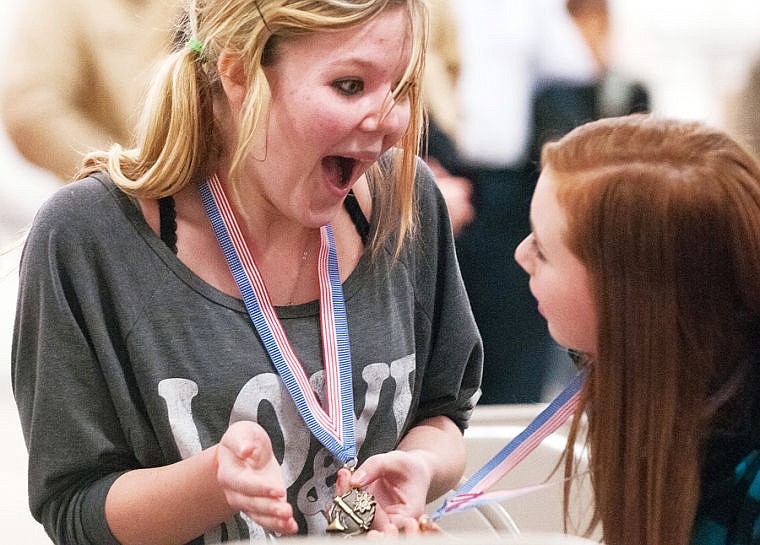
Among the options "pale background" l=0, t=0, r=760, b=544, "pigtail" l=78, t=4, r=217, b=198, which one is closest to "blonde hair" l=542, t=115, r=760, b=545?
"pigtail" l=78, t=4, r=217, b=198

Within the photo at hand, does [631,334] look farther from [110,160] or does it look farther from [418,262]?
[110,160]

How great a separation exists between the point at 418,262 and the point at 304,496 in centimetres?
38

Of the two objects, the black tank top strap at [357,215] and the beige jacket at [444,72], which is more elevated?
the beige jacket at [444,72]

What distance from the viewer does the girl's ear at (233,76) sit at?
1366 millimetres

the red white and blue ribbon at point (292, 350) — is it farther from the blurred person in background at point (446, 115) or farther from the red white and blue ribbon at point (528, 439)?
the blurred person in background at point (446, 115)

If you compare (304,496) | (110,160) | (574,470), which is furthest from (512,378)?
(110,160)

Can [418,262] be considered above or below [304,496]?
above

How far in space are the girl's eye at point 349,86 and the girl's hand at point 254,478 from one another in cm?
42

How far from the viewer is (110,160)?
1.45 meters

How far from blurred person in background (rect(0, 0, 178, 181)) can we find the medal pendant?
47.7 inches

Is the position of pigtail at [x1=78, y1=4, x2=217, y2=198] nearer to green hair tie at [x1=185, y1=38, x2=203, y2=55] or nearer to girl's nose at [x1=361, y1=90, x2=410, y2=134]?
green hair tie at [x1=185, y1=38, x2=203, y2=55]

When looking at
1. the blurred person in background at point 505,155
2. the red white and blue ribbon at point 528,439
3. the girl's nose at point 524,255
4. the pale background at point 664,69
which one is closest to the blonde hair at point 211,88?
the girl's nose at point 524,255

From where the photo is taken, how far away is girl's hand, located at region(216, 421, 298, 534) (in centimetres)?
118

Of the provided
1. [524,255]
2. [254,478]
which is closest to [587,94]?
[524,255]
